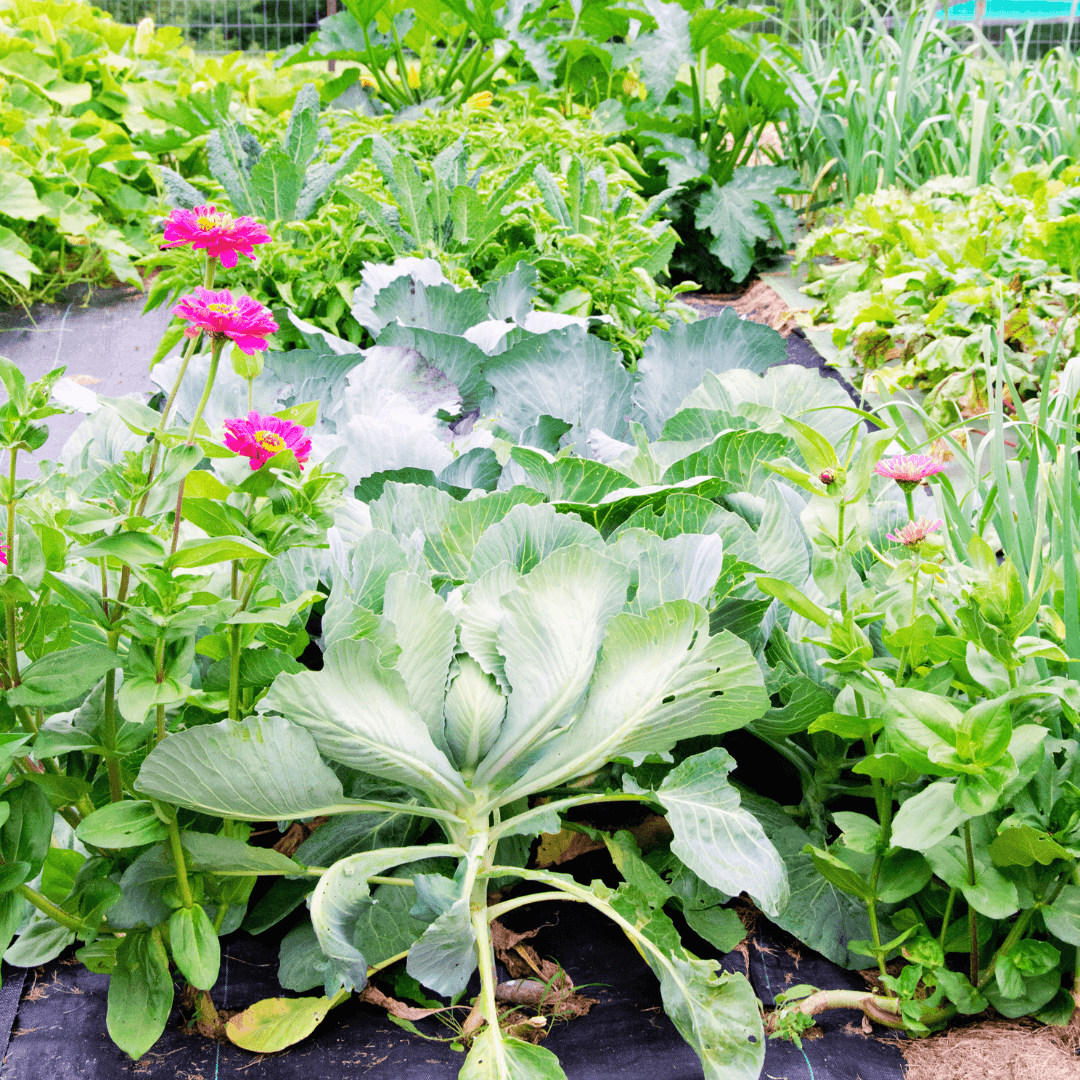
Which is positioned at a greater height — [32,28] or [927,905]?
[32,28]

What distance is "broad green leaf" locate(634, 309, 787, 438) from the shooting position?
5.84ft

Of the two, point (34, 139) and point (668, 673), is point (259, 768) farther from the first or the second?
point (34, 139)

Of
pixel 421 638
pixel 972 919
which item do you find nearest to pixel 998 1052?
pixel 972 919

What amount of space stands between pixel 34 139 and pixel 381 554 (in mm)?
3104

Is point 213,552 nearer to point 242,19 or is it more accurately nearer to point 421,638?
point 421,638

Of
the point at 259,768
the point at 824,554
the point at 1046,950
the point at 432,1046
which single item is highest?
the point at 824,554

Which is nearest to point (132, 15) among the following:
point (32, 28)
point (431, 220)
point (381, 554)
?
point (32, 28)

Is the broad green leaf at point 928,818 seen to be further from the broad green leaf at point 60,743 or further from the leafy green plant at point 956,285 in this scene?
the leafy green plant at point 956,285

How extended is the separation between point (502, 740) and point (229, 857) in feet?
1.00

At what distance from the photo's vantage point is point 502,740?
108 cm

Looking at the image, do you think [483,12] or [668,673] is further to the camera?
[483,12]

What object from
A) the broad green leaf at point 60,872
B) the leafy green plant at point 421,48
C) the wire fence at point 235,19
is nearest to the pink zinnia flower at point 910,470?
the broad green leaf at point 60,872

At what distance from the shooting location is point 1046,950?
0.99 meters

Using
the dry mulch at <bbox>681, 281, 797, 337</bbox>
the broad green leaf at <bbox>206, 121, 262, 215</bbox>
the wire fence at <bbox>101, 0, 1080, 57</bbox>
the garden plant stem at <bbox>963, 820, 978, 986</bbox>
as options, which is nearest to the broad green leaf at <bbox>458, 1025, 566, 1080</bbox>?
the garden plant stem at <bbox>963, 820, 978, 986</bbox>
